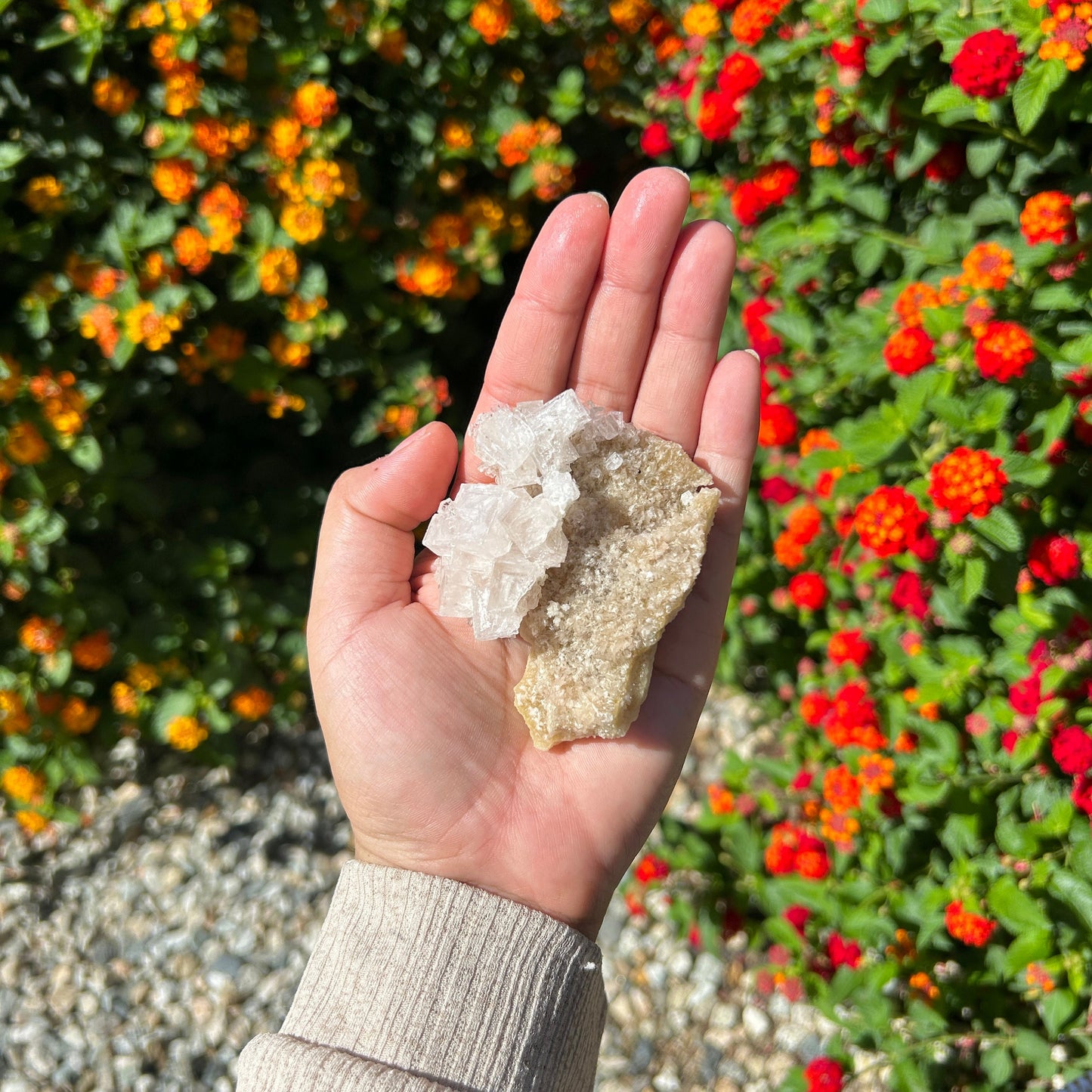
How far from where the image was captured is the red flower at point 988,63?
5.74ft

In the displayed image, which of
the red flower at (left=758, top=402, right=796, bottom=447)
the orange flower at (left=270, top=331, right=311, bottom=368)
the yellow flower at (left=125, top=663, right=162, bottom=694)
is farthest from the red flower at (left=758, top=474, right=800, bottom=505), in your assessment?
the yellow flower at (left=125, top=663, right=162, bottom=694)

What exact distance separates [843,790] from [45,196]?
93.6 inches

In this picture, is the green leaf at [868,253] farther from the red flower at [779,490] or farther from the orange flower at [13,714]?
the orange flower at [13,714]

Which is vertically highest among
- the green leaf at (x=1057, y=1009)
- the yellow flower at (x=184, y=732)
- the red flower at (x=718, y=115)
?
the red flower at (x=718, y=115)

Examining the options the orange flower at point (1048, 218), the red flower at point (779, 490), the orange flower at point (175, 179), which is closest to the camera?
the orange flower at point (1048, 218)

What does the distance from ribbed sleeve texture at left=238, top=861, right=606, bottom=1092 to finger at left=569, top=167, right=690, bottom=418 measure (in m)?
1.07

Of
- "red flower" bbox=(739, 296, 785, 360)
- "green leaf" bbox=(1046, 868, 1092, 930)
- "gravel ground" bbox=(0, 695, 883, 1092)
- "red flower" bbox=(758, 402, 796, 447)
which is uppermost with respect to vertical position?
"red flower" bbox=(739, 296, 785, 360)

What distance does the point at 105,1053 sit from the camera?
8.46ft

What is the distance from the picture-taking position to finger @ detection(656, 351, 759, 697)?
1941mm

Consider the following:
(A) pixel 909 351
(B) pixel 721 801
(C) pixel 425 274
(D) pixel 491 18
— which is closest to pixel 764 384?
(A) pixel 909 351

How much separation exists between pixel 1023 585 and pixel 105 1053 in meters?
2.68

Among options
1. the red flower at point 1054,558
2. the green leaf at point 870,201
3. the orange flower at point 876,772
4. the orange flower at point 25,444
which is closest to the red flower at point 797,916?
the orange flower at point 876,772

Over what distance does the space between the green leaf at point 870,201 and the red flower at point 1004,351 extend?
2.11 ft

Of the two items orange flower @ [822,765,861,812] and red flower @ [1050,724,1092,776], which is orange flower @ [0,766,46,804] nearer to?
orange flower @ [822,765,861,812]
